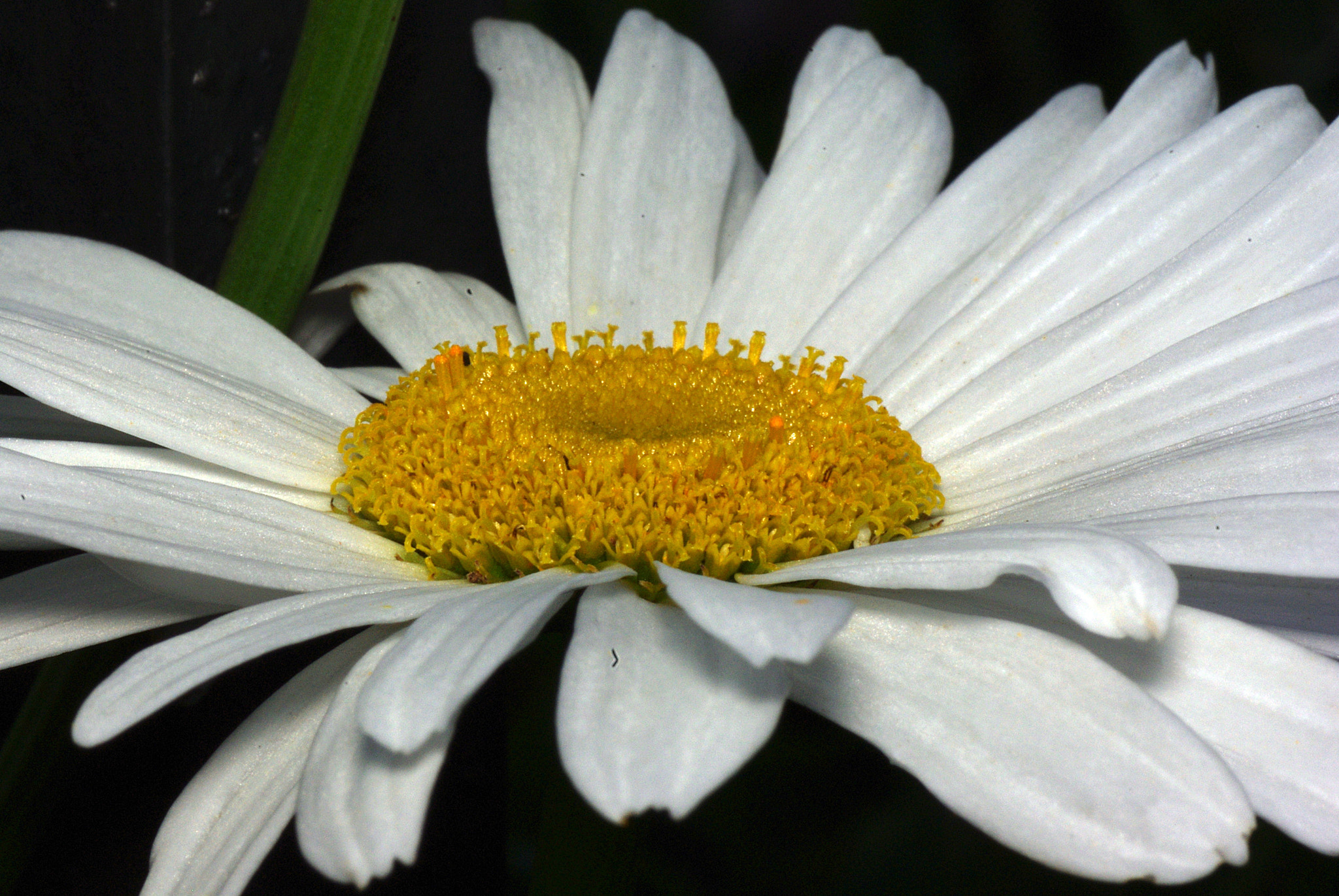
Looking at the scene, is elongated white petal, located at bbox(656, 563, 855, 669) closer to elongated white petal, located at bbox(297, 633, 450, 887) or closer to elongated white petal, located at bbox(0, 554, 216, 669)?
elongated white petal, located at bbox(297, 633, 450, 887)

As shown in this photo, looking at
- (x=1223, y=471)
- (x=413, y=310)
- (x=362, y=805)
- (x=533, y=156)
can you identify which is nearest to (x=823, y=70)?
(x=533, y=156)

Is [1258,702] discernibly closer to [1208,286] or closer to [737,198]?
[1208,286]

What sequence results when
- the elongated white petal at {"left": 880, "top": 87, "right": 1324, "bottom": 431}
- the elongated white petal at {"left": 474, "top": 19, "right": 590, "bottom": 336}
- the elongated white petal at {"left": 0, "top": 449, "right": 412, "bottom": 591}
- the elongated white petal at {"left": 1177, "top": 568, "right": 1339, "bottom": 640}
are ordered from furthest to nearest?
the elongated white petal at {"left": 474, "top": 19, "right": 590, "bottom": 336}, the elongated white petal at {"left": 880, "top": 87, "right": 1324, "bottom": 431}, the elongated white petal at {"left": 1177, "top": 568, "right": 1339, "bottom": 640}, the elongated white petal at {"left": 0, "top": 449, "right": 412, "bottom": 591}

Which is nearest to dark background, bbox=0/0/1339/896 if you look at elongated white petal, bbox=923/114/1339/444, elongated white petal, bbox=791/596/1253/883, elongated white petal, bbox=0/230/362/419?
elongated white petal, bbox=0/230/362/419

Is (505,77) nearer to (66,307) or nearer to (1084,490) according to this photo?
(66,307)

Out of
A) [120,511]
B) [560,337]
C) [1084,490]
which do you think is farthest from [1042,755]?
[560,337]

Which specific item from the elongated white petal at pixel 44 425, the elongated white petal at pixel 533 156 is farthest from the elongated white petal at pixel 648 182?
the elongated white petal at pixel 44 425
